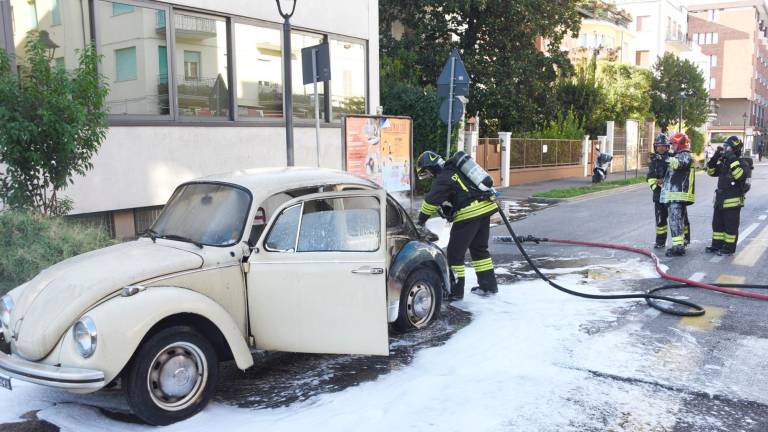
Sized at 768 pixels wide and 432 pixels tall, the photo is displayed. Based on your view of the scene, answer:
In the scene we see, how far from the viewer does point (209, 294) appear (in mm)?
4320

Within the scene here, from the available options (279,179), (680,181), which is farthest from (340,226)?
(680,181)

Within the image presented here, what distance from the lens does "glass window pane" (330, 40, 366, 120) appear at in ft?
49.4

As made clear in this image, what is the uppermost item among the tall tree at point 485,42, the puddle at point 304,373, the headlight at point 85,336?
the tall tree at point 485,42

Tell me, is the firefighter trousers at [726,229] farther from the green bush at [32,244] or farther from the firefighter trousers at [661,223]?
the green bush at [32,244]

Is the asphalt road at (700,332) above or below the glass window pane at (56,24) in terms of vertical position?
below

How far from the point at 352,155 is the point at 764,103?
113859 mm

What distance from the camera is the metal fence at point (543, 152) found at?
24812 mm

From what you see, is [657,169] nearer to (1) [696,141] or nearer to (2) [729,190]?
(2) [729,190]

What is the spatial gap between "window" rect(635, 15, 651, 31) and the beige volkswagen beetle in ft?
182

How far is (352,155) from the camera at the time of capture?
37.7ft

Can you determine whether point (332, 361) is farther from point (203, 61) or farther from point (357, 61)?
point (357, 61)

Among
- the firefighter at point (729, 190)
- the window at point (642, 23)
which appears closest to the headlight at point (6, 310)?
the firefighter at point (729, 190)

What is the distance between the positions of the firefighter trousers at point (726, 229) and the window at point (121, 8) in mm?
10079

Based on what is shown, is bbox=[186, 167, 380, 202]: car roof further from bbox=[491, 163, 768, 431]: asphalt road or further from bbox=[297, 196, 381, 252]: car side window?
bbox=[491, 163, 768, 431]: asphalt road
